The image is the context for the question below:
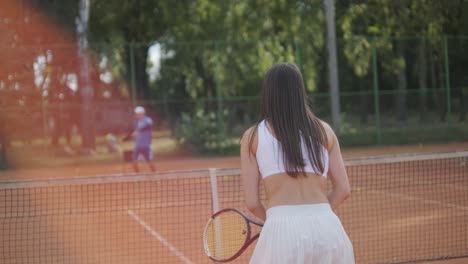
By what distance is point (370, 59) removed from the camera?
26000 millimetres

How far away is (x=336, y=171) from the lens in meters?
2.90

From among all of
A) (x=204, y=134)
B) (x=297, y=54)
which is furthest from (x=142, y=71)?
(x=204, y=134)

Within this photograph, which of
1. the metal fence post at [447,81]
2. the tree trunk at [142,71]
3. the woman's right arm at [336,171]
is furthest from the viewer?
the tree trunk at [142,71]

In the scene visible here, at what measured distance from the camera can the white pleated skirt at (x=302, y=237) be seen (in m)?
2.75

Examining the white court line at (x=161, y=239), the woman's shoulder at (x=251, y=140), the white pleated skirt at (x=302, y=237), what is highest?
the woman's shoulder at (x=251, y=140)

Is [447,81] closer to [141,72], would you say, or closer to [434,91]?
[434,91]

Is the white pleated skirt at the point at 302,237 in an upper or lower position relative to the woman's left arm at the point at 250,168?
lower

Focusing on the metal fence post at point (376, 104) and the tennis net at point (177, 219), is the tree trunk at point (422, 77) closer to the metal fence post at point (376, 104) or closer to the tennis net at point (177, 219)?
the metal fence post at point (376, 104)

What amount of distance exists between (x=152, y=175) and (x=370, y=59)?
2117cm

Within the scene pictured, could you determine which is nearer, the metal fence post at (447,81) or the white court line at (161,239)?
the white court line at (161,239)

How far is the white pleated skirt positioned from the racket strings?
1.92 ft

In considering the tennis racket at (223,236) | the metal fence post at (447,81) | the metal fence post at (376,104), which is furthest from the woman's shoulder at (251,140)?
the metal fence post at (447,81)

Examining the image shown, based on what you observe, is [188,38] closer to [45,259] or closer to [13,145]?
[13,145]

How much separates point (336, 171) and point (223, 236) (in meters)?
0.77
